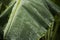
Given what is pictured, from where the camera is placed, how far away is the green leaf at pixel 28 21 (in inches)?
67.7

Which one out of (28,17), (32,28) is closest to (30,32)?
(32,28)

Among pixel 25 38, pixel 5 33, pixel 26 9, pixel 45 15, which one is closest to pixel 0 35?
pixel 5 33

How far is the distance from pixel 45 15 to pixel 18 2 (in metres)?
0.33

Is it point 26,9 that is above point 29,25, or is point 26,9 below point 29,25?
above

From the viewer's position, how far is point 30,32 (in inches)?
67.8

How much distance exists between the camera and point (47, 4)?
1821 millimetres

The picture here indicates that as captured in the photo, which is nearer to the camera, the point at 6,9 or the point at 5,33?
the point at 5,33

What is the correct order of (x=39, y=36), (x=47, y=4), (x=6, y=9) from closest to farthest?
(x=39, y=36)
(x=47, y=4)
(x=6, y=9)

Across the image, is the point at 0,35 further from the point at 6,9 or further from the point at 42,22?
the point at 42,22

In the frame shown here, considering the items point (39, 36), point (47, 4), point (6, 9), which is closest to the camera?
point (39, 36)

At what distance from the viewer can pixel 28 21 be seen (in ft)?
5.71

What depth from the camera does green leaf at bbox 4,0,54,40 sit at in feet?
5.64

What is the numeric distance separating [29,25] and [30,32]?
0.24ft

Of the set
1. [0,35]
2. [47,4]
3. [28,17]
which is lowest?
[0,35]
